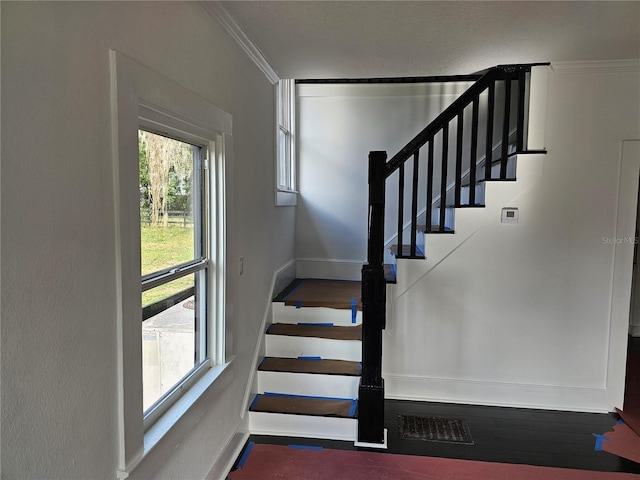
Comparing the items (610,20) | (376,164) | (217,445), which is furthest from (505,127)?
(217,445)

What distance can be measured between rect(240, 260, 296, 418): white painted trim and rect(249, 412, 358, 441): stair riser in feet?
0.46

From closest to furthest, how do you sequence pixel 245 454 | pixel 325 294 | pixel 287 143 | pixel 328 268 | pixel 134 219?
1. pixel 134 219
2. pixel 245 454
3. pixel 325 294
4. pixel 287 143
5. pixel 328 268

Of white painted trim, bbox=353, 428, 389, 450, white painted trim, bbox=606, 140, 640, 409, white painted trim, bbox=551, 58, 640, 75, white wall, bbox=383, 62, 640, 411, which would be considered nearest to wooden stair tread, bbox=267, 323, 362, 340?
white wall, bbox=383, 62, 640, 411

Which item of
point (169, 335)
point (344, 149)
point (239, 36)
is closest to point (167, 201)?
point (169, 335)

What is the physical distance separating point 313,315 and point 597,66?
8.85 feet

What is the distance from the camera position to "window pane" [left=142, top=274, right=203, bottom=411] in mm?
1653

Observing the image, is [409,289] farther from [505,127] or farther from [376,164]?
[505,127]

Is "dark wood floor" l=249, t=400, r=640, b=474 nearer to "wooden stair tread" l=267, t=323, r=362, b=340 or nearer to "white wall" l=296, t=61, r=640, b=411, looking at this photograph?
"white wall" l=296, t=61, r=640, b=411

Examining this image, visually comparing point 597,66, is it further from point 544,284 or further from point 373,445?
point 373,445

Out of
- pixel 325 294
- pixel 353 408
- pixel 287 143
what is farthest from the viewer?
pixel 287 143

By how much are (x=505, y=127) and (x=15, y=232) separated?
295cm

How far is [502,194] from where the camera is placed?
2.99m

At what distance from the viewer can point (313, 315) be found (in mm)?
3320

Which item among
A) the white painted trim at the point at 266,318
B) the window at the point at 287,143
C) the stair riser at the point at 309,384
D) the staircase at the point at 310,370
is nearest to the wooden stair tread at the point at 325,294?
the staircase at the point at 310,370
